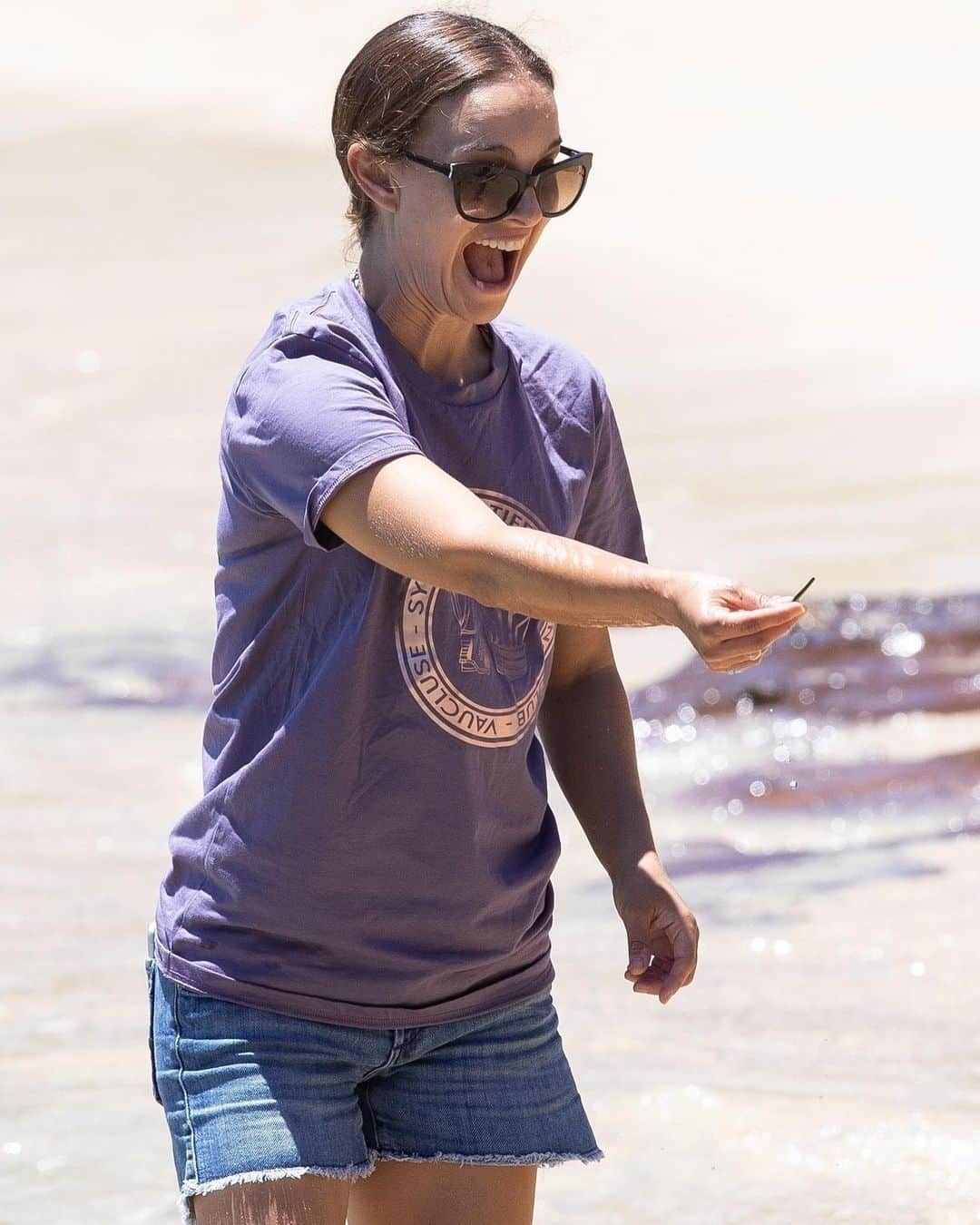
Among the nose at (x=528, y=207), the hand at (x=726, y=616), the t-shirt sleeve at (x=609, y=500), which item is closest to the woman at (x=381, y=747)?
the nose at (x=528, y=207)

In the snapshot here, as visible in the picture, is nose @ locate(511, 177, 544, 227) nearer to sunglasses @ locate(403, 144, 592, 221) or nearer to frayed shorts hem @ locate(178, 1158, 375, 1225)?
sunglasses @ locate(403, 144, 592, 221)

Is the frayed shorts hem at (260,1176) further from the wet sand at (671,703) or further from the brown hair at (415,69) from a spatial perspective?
the wet sand at (671,703)

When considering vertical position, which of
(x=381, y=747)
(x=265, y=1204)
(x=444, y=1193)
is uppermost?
(x=381, y=747)

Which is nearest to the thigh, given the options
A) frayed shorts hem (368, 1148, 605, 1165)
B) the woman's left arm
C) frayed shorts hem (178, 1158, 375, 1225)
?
frayed shorts hem (368, 1148, 605, 1165)

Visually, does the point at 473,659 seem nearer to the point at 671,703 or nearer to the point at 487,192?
the point at 487,192

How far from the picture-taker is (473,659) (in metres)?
2.32

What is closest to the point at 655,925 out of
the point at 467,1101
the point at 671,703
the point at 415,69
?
the point at 467,1101

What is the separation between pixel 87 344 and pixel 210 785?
47.2ft

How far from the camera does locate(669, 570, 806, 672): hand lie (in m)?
1.84

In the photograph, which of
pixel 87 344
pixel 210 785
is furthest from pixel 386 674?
pixel 87 344

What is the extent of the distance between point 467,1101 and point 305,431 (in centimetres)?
84

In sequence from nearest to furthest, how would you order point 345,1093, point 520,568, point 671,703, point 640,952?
1. point 520,568
2. point 345,1093
3. point 640,952
4. point 671,703

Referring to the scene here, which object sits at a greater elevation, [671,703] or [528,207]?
[528,207]

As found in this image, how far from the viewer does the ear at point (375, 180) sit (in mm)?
2340
